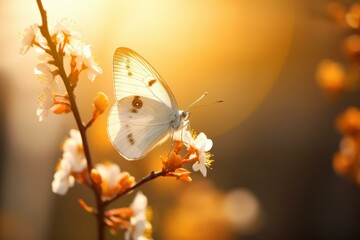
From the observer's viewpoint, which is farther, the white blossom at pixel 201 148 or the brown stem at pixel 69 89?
the white blossom at pixel 201 148

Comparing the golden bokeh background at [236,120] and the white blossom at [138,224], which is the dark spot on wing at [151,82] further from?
the golden bokeh background at [236,120]

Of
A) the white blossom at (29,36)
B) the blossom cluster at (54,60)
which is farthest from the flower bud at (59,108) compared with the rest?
the white blossom at (29,36)

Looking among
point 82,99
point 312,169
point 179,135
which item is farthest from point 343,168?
point 312,169

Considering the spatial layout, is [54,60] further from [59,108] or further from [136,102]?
[136,102]

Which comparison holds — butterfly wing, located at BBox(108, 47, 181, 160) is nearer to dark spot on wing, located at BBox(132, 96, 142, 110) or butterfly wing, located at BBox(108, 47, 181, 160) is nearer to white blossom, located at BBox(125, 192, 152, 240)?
dark spot on wing, located at BBox(132, 96, 142, 110)

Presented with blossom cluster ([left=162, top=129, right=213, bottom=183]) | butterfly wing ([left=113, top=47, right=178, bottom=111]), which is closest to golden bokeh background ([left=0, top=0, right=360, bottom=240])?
butterfly wing ([left=113, top=47, right=178, bottom=111])

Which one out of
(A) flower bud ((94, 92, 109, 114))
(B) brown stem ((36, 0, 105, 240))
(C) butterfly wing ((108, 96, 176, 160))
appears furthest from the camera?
(C) butterfly wing ((108, 96, 176, 160))

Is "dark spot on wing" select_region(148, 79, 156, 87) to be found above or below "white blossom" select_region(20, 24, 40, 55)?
below
